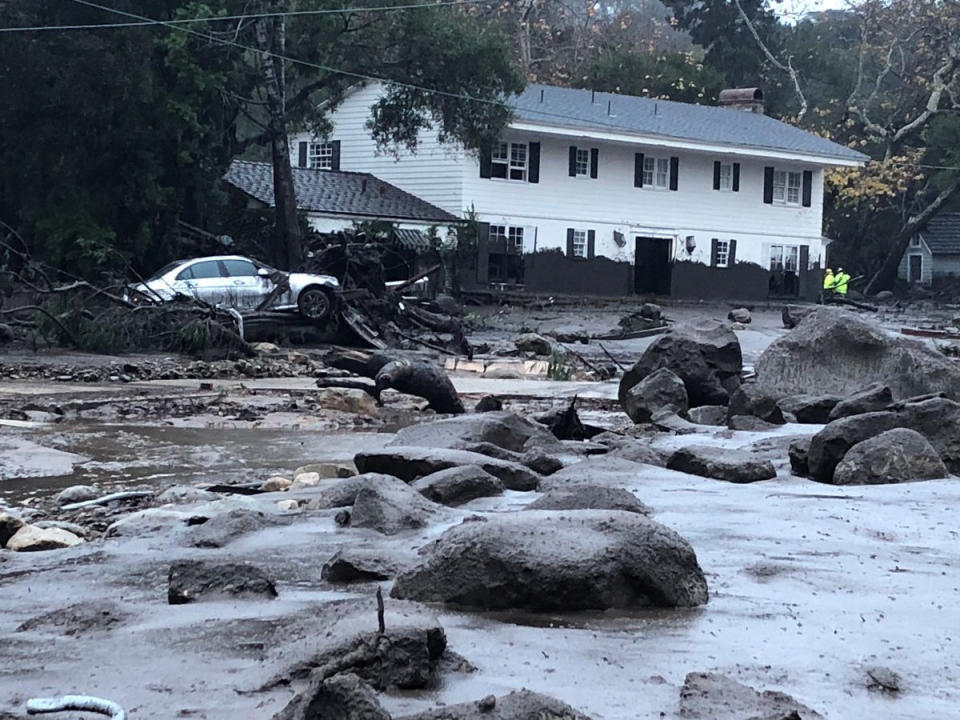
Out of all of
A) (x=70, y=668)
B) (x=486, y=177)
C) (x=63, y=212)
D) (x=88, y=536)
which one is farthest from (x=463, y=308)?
(x=70, y=668)

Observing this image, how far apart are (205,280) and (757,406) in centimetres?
1550

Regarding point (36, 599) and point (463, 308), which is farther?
point (463, 308)

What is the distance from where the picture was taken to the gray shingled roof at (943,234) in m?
63.6

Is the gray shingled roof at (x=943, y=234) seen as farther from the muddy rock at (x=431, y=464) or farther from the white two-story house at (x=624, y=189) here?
the muddy rock at (x=431, y=464)

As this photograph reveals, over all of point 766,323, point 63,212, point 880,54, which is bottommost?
point 766,323

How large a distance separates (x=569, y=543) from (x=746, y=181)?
44740mm

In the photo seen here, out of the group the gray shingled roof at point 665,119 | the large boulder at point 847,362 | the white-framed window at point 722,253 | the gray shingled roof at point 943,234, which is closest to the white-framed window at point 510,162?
the gray shingled roof at point 665,119

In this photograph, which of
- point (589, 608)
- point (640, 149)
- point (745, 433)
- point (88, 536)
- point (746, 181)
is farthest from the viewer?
point (746, 181)

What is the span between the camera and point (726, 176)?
48125mm

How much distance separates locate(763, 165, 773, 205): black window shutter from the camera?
49062 millimetres

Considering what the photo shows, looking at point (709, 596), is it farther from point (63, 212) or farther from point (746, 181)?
point (746, 181)

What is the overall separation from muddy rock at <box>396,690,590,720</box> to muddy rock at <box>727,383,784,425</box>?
977 cm

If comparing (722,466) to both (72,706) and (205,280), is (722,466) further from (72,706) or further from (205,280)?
(205,280)

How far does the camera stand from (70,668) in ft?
14.5
